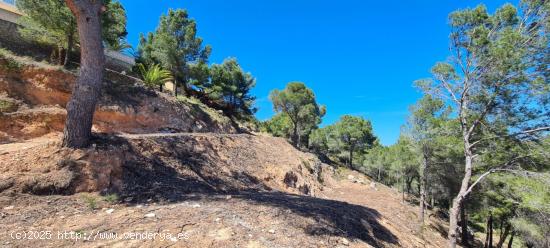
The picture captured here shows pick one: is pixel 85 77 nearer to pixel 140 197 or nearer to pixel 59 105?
pixel 140 197

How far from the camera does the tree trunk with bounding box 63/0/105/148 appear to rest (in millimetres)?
4250

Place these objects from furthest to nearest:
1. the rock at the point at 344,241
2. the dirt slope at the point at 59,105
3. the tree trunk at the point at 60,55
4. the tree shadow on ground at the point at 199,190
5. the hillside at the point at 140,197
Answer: the tree trunk at the point at 60,55
the dirt slope at the point at 59,105
the tree shadow on ground at the point at 199,190
the rock at the point at 344,241
the hillside at the point at 140,197

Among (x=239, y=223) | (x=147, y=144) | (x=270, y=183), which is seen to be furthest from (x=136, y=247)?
(x=270, y=183)

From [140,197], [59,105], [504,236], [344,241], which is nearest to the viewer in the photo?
[344,241]

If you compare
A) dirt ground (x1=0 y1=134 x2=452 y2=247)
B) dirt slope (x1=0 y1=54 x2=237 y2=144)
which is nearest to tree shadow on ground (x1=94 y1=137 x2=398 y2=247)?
dirt ground (x1=0 y1=134 x2=452 y2=247)

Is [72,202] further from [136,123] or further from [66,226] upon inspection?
[136,123]

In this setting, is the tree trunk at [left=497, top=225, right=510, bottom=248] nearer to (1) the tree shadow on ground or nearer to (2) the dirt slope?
(1) the tree shadow on ground

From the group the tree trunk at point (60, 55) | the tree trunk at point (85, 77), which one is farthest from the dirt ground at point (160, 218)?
the tree trunk at point (60, 55)

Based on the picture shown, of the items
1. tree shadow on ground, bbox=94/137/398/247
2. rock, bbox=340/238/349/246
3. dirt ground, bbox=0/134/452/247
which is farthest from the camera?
tree shadow on ground, bbox=94/137/398/247

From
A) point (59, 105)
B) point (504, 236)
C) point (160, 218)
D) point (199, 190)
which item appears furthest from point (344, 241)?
point (504, 236)

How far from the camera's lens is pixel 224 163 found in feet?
24.6

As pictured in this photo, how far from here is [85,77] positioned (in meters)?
4.38

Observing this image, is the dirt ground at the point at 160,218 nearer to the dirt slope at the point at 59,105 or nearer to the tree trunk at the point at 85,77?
the tree trunk at the point at 85,77

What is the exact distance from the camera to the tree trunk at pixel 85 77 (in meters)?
4.25
